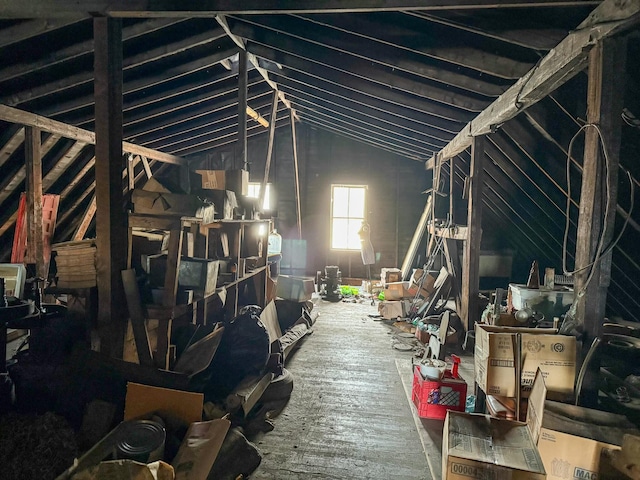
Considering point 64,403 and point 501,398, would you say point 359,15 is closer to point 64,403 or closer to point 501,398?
point 501,398

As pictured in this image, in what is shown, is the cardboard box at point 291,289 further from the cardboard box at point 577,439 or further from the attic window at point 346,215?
the cardboard box at point 577,439

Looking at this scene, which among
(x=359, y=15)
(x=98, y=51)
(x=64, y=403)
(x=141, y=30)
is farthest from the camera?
(x=141, y=30)

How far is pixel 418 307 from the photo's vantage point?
627cm

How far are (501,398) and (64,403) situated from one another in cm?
273

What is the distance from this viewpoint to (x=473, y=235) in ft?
15.0

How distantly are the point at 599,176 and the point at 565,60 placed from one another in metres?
0.77

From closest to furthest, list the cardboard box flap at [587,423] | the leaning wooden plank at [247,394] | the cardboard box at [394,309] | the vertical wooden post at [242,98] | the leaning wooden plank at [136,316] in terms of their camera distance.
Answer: the cardboard box flap at [587,423], the leaning wooden plank at [136,316], the leaning wooden plank at [247,394], the vertical wooden post at [242,98], the cardboard box at [394,309]

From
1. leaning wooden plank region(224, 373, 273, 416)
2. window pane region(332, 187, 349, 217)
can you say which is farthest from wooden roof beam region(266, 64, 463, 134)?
window pane region(332, 187, 349, 217)

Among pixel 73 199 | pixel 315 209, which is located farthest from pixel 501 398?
pixel 315 209

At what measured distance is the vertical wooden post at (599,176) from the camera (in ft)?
6.73

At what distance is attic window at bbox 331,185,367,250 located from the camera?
934 cm

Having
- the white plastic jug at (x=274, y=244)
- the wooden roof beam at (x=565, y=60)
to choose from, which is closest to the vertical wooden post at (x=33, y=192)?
the white plastic jug at (x=274, y=244)

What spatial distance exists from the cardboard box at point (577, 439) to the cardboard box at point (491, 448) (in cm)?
7

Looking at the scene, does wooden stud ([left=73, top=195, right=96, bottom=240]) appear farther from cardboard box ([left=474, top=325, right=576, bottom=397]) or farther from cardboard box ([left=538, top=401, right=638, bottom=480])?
cardboard box ([left=538, top=401, right=638, bottom=480])
